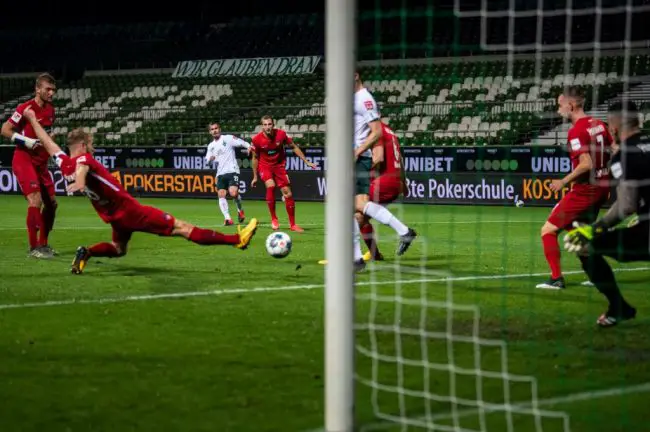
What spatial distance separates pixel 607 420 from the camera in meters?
5.00

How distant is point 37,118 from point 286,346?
6791 millimetres

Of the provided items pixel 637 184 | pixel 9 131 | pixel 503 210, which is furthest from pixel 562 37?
pixel 637 184

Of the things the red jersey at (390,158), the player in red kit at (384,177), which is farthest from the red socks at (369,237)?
the red jersey at (390,158)

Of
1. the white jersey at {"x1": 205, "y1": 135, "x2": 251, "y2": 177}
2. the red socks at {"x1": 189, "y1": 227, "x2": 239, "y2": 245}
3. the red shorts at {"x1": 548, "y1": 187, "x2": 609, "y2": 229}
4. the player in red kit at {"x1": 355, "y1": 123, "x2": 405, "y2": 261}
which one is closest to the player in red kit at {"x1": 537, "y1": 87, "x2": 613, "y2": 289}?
the red shorts at {"x1": 548, "y1": 187, "x2": 609, "y2": 229}

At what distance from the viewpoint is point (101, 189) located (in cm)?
1034

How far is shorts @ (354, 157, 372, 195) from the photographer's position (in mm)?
11820

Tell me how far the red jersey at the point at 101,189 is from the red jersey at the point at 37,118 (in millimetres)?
2138

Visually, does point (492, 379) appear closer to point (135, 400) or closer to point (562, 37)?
point (135, 400)

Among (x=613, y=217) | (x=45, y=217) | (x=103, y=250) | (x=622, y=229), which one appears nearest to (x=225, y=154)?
(x=45, y=217)

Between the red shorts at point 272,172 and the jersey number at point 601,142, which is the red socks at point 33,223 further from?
the jersey number at point 601,142

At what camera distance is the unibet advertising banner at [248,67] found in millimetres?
38438

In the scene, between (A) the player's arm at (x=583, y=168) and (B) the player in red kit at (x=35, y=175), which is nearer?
(A) the player's arm at (x=583, y=168)

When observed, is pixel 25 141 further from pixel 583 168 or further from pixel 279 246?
pixel 583 168

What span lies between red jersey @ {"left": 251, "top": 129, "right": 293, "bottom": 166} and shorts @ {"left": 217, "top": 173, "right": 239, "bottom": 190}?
5.18ft
